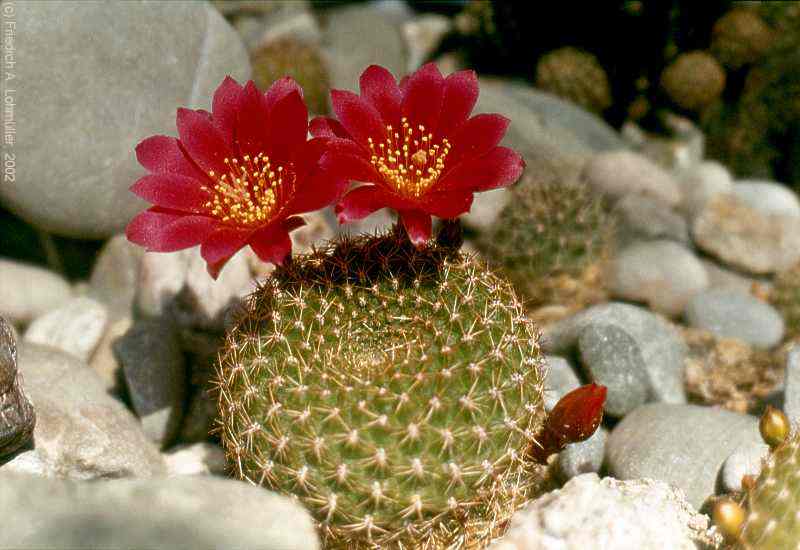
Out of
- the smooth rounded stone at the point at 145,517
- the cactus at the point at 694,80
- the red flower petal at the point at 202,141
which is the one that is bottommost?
the cactus at the point at 694,80

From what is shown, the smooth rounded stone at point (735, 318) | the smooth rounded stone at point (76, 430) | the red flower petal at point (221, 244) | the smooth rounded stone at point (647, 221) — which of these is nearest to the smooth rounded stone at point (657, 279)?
the smooth rounded stone at point (735, 318)

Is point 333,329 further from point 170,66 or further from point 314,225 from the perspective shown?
point 170,66

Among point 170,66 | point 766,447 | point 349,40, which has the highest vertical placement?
point 170,66

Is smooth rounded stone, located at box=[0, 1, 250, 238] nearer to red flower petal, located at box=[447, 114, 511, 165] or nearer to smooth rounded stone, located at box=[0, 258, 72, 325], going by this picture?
smooth rounded stone, located at box=[0, 258, 72, 325]

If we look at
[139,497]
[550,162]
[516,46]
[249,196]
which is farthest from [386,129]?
[516,46]

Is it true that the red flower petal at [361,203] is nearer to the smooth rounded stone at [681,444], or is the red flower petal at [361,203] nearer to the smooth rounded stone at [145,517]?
the smooth rounded stone at [145,517]

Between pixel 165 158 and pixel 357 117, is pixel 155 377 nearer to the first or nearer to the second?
pixel 165 158
